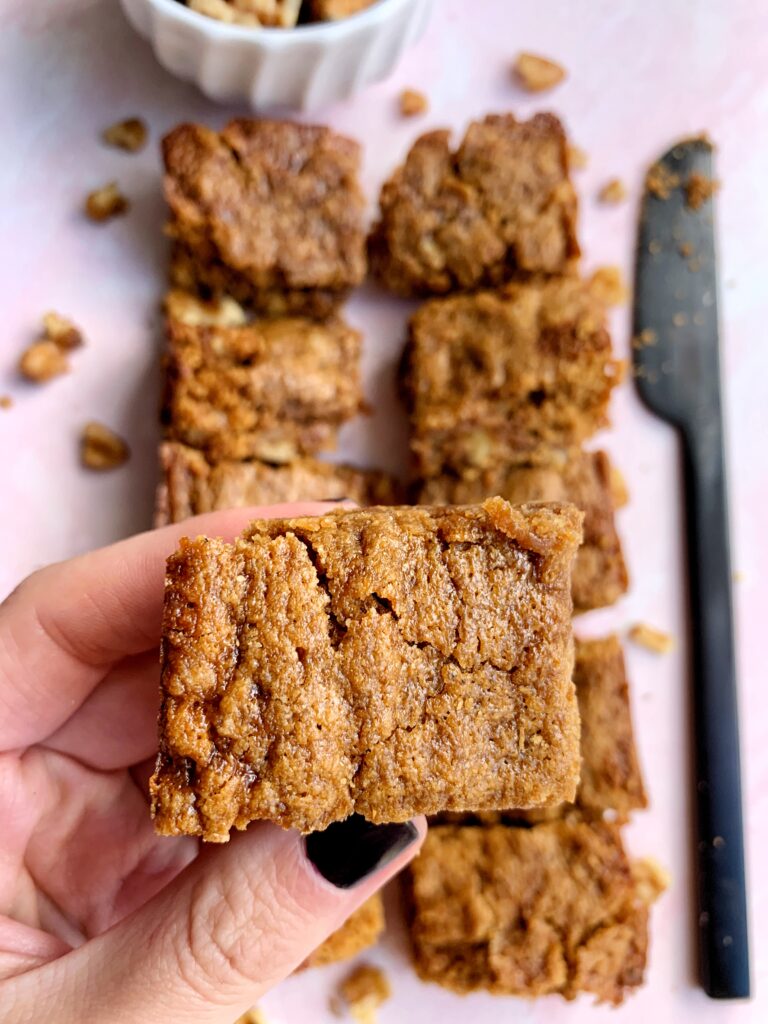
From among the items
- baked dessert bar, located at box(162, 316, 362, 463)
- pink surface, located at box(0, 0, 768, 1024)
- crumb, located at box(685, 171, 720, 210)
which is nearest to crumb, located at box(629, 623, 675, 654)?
pink surface, located at box(0, 0, 768, 1024)

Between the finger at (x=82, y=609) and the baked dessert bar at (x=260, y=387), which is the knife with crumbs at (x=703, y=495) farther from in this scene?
the finger at (x=82, y=609)

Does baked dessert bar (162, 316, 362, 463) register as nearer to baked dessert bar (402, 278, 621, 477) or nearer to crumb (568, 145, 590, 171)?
baked dessert bar (402, 278, 621, 477)

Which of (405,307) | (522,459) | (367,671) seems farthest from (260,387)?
(367,671)

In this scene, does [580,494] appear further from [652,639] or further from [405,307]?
[405,307]

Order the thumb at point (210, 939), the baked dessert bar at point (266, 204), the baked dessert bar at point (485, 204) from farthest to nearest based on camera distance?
1. the baked dessert bar at point (485, 204)
2. the baked dessert bar at point (266, 204)
3. the thumb at point (210, 939)

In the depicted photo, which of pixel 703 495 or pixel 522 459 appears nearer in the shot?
pixel 522 459

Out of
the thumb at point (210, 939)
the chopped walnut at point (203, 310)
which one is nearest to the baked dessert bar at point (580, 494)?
the chopped walnut at point (203, 310)
